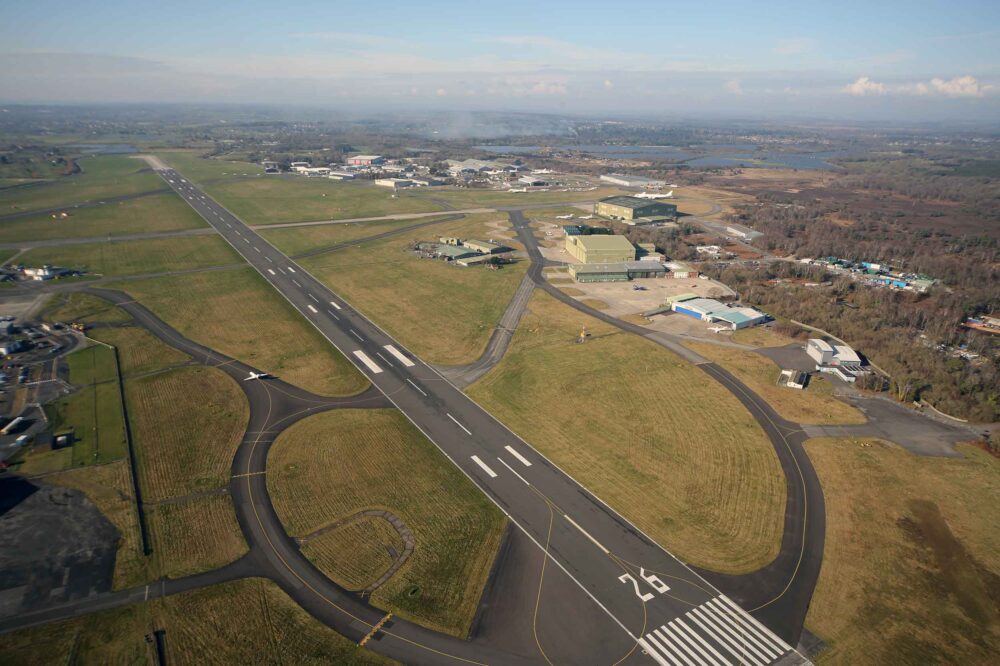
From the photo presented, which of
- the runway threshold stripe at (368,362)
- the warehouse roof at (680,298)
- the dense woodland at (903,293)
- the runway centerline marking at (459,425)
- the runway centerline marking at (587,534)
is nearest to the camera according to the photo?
the runway centerline marking at (587,534)

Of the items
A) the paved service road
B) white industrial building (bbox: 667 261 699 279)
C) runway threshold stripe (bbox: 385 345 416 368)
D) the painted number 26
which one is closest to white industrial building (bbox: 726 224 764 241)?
white industrial building (bbox: 667 261 699 279)

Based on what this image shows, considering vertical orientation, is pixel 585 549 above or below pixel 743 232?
below

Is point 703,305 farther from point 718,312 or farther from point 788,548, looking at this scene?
point 788,548

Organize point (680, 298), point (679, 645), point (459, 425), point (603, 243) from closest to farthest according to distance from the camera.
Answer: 1. point (679, 645)
2. point (459, 425)
3. point (680, 298)
4. point (603, 243)

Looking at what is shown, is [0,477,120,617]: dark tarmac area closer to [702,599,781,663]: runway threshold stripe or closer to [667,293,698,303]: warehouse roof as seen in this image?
[702,599,781,663]: runway threshold stripe

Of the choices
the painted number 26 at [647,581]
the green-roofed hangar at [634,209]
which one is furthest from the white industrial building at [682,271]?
the painted number 26 at [647,581]

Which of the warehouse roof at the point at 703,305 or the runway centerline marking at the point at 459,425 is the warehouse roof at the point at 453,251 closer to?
the warehouse roof at the point at 703,305

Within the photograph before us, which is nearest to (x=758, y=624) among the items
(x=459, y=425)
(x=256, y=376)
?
(x=459, y=425)
